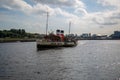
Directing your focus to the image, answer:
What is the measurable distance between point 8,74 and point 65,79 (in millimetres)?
7369

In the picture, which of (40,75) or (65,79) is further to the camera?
(40,75)

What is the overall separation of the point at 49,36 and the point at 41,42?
48.6 ft

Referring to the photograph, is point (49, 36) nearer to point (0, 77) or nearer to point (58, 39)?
point (58, 39)

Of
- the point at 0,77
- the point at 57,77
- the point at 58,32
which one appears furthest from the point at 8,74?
the point at 58,32

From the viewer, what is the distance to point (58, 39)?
93188 millimetres

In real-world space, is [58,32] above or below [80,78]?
above

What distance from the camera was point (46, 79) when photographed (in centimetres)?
2545

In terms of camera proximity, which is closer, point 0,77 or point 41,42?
point 0,77

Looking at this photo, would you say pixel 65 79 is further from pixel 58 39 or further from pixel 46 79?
pixel 58 39

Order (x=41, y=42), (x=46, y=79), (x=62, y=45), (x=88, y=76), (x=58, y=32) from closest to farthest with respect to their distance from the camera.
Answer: (x=46, y=79) < (x=88, y=76) < (x=41, y=42) < (x=62, y=45) < (x=58, y=32)

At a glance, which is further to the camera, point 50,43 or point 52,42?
point 52,42

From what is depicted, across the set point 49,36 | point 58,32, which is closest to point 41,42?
point 49,36

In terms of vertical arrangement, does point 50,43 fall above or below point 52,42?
below

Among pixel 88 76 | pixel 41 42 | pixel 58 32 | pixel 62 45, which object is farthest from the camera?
pixel 58 32
